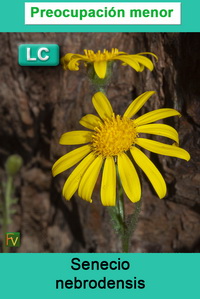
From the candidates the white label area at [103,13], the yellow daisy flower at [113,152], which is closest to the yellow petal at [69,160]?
the yellow daisy flower at [113,152]

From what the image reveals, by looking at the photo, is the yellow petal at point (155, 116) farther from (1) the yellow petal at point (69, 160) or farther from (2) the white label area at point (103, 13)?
(2) the white label area at point (103, 13)

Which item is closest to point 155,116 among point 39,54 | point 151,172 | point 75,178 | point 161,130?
point 161,130

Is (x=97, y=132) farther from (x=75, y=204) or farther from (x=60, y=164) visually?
(x=75, y=204)

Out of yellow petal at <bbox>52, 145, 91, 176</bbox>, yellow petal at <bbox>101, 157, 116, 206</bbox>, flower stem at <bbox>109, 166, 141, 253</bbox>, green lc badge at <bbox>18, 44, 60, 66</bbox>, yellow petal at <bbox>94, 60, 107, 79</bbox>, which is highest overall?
green lc badge at <bbox>18, 44, 60, 66</bbox>

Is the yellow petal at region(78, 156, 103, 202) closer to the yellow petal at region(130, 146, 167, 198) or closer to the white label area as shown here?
the yellow petal at region(130, 146, 167, 198)

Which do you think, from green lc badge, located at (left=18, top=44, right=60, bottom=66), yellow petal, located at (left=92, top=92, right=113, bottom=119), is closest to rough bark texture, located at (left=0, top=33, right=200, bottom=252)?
green lc badge, located at (left=18, top=44, right=60, bottom=66)

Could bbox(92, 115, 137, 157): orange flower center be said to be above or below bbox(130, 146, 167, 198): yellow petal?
above

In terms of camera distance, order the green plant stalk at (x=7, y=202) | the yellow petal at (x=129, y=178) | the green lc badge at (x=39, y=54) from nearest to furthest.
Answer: the yellow petal at (x=129, y=178) < the green lc badge at (x=39, y=54) < the green plant stalk at (x=7, y=202)
